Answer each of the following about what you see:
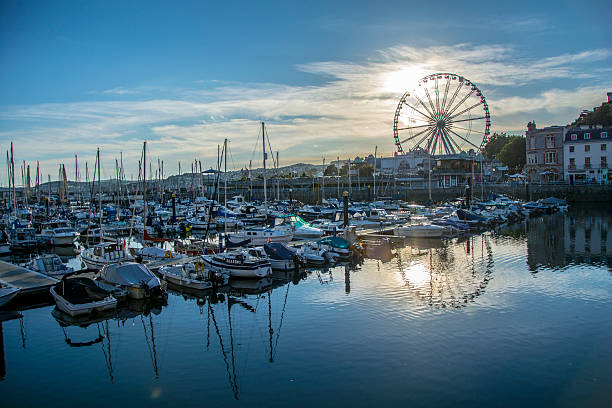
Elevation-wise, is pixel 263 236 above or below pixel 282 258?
above

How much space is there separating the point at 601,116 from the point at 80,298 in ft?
348

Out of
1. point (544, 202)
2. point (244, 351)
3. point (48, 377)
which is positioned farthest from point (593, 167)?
point (48, 377)

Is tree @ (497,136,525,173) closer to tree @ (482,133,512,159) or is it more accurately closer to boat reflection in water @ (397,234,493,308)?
tree @ (482,133,512,159)

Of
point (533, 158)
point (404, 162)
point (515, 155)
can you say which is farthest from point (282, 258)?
point (404, 162)

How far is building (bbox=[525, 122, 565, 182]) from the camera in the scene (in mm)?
84562

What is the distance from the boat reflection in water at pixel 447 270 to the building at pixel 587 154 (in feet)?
172

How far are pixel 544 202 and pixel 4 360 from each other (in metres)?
70.9

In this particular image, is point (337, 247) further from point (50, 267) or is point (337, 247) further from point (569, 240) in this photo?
point (569, 240)

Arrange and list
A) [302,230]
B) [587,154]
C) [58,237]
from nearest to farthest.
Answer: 1. [302,230]
2. [58,237]
3. [587,154]

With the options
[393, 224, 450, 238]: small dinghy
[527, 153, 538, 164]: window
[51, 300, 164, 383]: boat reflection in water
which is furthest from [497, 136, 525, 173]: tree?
[51, 300, 164, 383]: boat reflection in water

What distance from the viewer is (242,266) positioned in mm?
25641

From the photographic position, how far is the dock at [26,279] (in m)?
22.3

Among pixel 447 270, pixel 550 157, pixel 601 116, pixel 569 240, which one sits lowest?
A: pixel 447 270

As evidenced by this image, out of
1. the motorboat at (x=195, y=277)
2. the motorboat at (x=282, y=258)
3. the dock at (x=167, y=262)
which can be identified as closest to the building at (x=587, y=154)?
the motorboat at (x=282, y=258)
